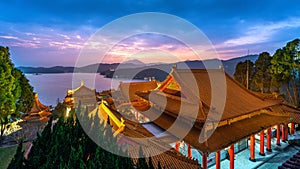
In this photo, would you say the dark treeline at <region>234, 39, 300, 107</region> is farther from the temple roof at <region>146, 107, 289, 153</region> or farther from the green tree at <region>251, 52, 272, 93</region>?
the temple roof at <region>146, 107, 289, 153</region>

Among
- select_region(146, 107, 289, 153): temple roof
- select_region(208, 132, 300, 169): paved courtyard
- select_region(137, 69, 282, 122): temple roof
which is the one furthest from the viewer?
select_region(208, 132, 300, 169): paved courtyard

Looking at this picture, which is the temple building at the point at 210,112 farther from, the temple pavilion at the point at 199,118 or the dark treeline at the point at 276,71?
the dark treeline at the point at 276,71

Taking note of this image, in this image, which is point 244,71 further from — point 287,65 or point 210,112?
point 210,112

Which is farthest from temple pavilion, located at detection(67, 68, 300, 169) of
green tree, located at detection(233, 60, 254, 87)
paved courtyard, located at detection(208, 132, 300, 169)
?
green tree, located at detection(233, 60, 254, 87)

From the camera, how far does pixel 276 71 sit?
18.7m

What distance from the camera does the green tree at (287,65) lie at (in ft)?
58.2

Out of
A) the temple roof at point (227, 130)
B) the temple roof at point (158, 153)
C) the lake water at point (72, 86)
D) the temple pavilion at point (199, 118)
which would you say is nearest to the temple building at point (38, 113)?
the lake water at point (72, 86)

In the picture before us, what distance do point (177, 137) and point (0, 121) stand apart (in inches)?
400

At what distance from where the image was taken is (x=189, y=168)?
622 centimetres

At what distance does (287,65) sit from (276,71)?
1026mm

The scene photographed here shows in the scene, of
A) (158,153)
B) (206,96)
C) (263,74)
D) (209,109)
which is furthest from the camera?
(263,74)

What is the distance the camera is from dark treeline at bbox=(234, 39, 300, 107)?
17.9 m

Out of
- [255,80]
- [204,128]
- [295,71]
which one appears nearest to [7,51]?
[204,128]

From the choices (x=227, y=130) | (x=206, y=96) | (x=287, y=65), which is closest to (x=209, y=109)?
(x=206, y=96)
